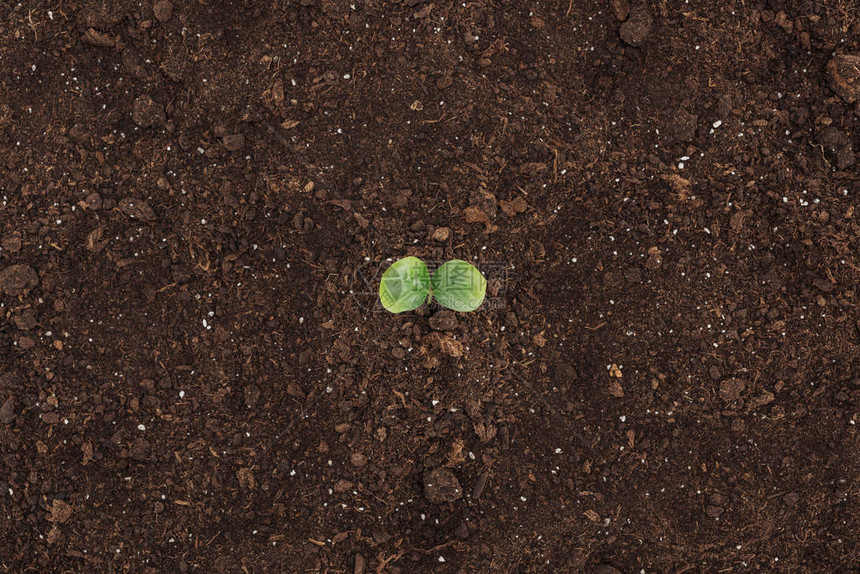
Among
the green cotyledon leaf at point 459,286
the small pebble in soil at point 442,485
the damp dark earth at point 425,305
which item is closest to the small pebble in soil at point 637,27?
the damp dark earth at point 425,305

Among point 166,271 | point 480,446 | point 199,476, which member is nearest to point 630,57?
point 480,446

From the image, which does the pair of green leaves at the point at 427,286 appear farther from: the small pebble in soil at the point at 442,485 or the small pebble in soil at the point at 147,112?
the small pebble in soil at the point at 147,112

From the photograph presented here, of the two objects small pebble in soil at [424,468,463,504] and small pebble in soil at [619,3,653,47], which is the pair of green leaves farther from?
small pebble in soil at [619,3,653,47]

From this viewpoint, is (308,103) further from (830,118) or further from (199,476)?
(830,118)

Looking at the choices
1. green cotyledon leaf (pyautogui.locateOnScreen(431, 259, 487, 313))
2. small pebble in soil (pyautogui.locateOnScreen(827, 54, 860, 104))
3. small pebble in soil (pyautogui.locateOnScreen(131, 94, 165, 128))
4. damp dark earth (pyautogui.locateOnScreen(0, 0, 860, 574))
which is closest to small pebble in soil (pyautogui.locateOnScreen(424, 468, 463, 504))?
damp dark earth (pyautogui.locateOnScreen(0, 0, 860, 574))

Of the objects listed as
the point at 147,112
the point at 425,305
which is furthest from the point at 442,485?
the point at 147,112

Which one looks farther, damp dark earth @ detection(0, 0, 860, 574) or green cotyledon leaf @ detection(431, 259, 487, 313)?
damp dark earth @ detection(0, 0, 860, 574)

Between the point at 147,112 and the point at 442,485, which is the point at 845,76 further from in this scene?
the point at 147,112

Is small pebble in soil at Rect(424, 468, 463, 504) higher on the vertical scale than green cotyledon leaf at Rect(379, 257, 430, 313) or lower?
lower
